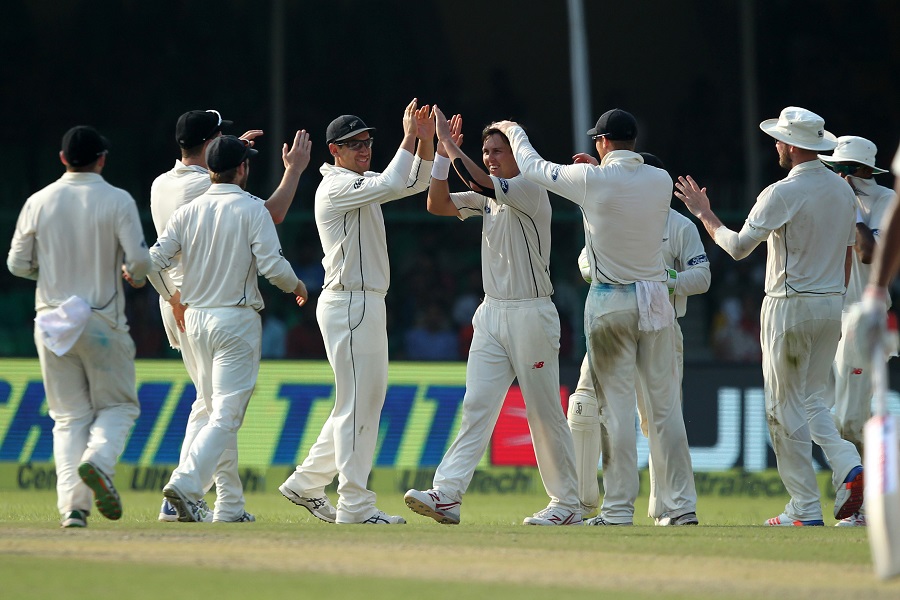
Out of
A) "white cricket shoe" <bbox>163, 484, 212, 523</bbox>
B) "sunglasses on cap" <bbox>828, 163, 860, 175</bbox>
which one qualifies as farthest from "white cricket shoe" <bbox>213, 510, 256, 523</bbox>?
"sunglasses on cap" <bbox>828, 163, 860, 175</bbox>

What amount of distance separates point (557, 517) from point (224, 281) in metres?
2.53

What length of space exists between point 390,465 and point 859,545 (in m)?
5.62

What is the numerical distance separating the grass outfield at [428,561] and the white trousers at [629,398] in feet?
1.00

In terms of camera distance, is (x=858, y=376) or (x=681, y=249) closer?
(x=858, y=376)

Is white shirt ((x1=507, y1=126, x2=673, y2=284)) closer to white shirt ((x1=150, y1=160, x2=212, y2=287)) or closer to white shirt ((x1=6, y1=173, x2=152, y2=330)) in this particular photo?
white shirt ((x1=150, y1=160, x2=212, y2=287))

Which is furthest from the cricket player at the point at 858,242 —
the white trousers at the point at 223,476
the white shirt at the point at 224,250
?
the white trousers at the point at 223,476

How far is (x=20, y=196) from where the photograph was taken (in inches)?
728

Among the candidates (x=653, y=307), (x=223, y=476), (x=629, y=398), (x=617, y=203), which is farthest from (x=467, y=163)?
(x=223, y=476)

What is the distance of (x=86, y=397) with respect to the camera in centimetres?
820

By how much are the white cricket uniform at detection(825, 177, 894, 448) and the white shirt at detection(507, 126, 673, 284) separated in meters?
1.63

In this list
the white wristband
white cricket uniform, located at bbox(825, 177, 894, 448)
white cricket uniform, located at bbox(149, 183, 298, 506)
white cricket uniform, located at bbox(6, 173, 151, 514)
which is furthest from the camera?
white cricket uniform, located at bbox(825, 177, 894, 448)

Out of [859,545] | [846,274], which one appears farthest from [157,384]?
[859,545]

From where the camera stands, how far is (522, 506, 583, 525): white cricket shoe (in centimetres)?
886

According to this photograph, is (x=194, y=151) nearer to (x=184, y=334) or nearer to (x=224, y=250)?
(x=224, y=250)
